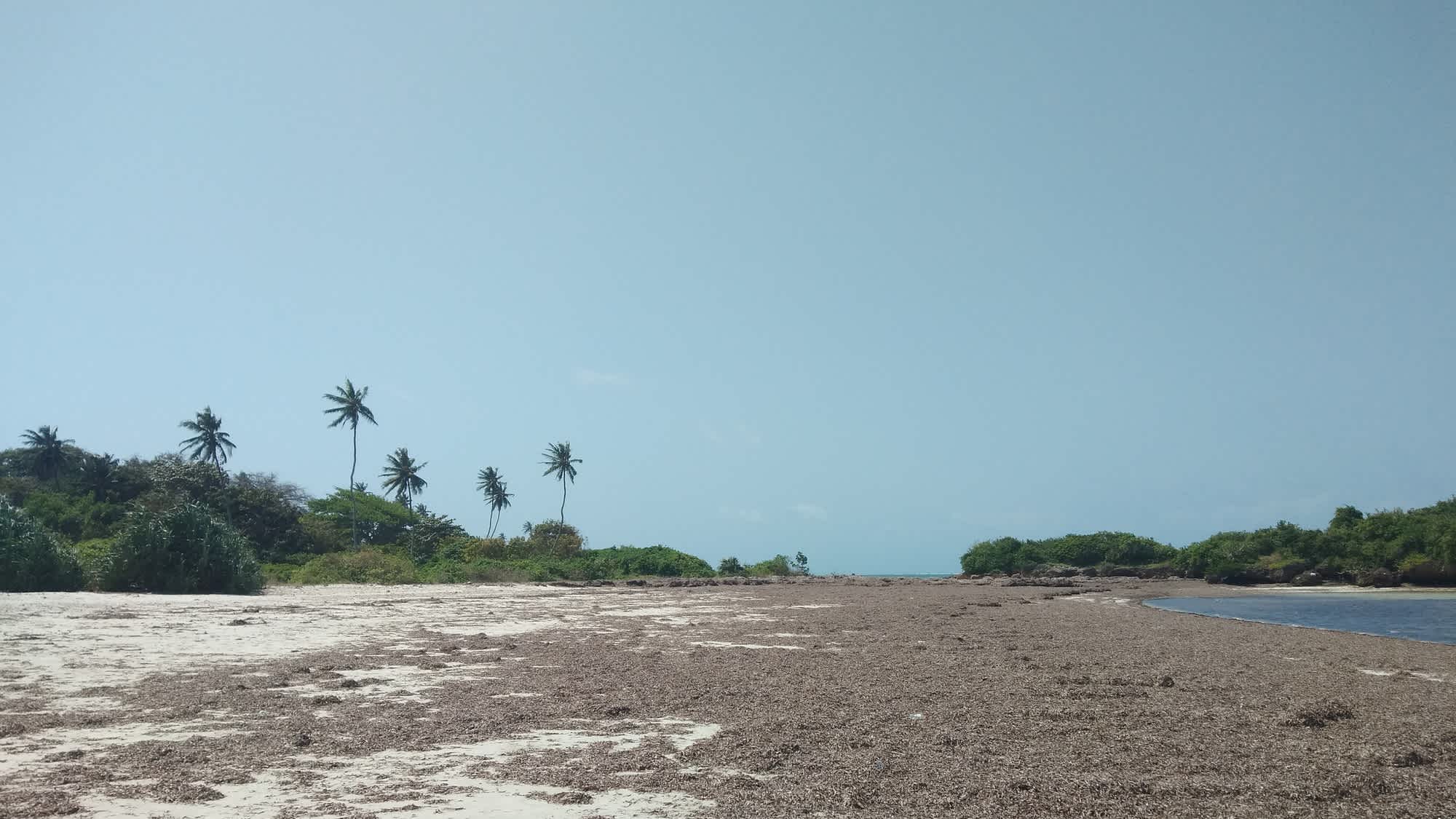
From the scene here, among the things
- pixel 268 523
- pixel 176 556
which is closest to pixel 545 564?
pixel 268 523

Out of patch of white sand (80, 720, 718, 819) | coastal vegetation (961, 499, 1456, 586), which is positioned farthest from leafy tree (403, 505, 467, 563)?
patch of white sand (80, 720, 718, 819)

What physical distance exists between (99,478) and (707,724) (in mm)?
70788

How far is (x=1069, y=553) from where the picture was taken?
222 ft

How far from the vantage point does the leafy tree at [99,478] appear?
6128 centimetres

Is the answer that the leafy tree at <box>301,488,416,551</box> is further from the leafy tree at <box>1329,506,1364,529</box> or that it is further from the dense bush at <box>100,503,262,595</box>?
the leafy tree at <box>1329,506,1364,529</box>

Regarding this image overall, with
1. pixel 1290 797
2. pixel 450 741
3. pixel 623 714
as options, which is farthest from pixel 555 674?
pixel 1290 797

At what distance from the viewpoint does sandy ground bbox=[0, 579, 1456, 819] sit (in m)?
6.09

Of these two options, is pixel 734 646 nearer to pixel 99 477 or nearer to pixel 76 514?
pixel 76 514

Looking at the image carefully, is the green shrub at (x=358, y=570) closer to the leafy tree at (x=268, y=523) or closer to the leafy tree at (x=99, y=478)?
the leafy tree at (x=268, y=523)

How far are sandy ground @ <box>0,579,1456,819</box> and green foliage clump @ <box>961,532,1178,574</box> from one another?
168 feet

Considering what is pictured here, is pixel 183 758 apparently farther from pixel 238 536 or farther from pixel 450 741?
pixel 238 536

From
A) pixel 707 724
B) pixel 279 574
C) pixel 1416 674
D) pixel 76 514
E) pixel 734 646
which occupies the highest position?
pixel 76 514

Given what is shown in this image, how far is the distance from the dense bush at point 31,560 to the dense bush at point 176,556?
3.49 feet

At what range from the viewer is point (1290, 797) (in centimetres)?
618
